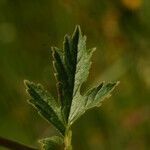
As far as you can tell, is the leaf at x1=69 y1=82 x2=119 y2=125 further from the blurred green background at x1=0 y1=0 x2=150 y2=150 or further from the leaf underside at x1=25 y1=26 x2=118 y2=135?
the blurred green background at x1=0 y1=0 x2=150 y2=150

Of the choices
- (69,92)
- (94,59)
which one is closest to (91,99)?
(69,92)

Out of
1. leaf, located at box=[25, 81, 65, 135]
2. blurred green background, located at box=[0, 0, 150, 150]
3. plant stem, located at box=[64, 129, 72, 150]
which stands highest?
leaf, located at box=[25, 81, 65, 135]

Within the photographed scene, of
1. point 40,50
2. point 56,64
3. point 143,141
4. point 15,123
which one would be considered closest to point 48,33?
point 40,50

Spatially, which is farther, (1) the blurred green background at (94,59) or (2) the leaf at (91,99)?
(1) the blurred green background at (94,59)

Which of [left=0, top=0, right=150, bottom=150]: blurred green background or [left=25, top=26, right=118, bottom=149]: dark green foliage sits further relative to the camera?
[left=0, top=0, right=150, bottom=150]: blurred green background

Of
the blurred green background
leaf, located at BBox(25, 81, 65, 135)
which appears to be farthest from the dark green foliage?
the blurred green background

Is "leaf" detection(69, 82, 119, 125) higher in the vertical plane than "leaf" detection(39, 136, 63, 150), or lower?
higher

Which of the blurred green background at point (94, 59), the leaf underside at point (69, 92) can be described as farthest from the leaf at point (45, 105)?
the blurred green background at point (94, 59)

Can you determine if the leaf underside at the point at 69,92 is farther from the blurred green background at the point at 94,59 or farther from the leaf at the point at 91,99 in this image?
the blurred green background at the point at 94,59
